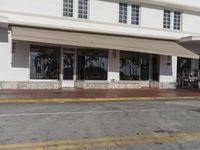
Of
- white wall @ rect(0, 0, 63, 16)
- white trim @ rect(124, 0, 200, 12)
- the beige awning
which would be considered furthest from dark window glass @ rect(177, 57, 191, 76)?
white wall @ rect(0, 0, 63, 16)

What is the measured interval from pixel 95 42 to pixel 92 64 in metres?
3.12

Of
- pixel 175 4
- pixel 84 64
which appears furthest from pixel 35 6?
pixel 175 4

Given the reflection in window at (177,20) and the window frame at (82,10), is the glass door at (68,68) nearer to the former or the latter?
the window frame at (82,10)

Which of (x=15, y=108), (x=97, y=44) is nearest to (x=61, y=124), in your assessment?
(x=15, y=108)

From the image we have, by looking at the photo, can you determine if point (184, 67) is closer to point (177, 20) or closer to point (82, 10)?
point (177, 20)

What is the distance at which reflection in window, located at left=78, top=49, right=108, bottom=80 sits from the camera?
64.5 feet

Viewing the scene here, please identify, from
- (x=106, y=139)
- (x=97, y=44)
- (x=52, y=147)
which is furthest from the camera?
(x=97, y=44)

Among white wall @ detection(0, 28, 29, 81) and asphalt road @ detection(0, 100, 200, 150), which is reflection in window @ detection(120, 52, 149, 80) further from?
asphalt road @ detection(0, 100, 200, 150)

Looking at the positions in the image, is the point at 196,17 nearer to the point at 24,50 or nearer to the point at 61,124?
the point at 24,50

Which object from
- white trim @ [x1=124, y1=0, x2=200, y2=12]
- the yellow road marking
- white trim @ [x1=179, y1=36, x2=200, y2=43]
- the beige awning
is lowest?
the yellow road marking

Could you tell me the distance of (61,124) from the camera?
8.45 m

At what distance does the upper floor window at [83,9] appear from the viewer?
19.4 meters

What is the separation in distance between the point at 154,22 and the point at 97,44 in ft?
21.7

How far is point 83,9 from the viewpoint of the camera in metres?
19.5
